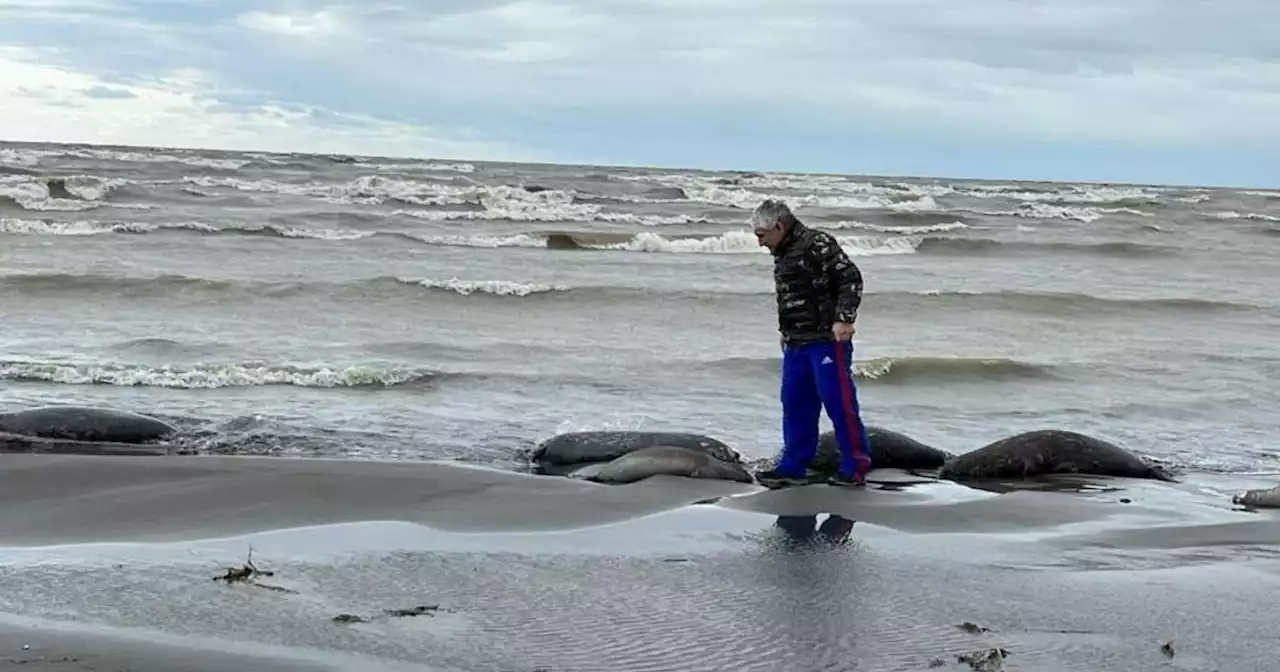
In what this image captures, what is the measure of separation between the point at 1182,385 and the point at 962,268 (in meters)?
12.6

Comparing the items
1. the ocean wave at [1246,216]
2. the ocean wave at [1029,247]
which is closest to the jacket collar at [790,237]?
the ocean wave at [1029,247]

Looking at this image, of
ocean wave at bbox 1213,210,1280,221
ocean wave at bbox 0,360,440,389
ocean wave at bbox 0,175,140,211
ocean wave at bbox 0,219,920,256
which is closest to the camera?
ocean wave at bbox 0,360,440,389

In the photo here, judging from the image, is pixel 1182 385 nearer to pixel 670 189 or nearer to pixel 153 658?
pixel 153 658

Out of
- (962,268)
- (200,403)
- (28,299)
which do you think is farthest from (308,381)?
(962,268)

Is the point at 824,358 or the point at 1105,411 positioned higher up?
the point at 824,358

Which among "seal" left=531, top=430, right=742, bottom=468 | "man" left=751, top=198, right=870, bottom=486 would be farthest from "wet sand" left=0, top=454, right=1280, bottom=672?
"seal" left=531, top=430, right=742, bottom=468

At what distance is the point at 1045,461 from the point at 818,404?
1758 millimetres

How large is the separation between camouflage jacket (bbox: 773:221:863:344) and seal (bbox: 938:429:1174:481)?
5.27 feet

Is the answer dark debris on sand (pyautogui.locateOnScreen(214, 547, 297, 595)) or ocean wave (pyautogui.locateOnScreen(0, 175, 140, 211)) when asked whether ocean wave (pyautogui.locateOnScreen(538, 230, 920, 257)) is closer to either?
ocean wave (pyautogui.locateOnScreen(0, 175, 140, 211))

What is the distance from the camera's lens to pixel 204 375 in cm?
1202

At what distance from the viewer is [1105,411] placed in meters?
12.6

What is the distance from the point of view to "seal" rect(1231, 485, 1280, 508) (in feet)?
27.0

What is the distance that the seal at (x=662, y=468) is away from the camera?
852cm

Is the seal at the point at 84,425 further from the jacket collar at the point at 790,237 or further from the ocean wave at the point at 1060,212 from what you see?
the ocean wave at the point at 1060,212
